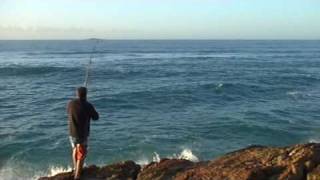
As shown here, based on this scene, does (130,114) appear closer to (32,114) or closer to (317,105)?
(32,114)

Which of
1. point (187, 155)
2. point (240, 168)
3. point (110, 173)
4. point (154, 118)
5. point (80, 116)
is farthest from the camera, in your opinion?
point (154, 118)

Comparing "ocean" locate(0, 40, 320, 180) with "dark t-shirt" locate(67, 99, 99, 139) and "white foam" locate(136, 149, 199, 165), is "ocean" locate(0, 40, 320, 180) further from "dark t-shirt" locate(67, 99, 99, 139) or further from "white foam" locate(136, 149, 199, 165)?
"dark t-shirt" locate(67, 99, 99, 139)

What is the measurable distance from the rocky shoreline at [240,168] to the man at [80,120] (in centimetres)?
40

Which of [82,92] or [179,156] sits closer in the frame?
[82,92]

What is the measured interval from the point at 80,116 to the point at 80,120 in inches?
3.4

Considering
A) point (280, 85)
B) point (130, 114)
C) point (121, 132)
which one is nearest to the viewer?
point (121, 132)

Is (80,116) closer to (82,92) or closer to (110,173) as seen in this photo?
(82,92)

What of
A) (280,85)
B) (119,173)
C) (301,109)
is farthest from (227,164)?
(280,85)

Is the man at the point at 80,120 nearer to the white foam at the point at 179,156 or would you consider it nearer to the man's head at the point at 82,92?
the man's head at the point at 82,92

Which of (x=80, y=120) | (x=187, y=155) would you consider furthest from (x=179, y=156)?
(x=80, y=120)

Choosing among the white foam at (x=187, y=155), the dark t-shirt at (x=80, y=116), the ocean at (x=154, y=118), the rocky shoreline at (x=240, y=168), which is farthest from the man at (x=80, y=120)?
the white foam at (x=187, y=155)

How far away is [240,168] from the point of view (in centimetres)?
898

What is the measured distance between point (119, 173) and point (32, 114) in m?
19.1

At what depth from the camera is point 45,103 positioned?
31.4 meters
